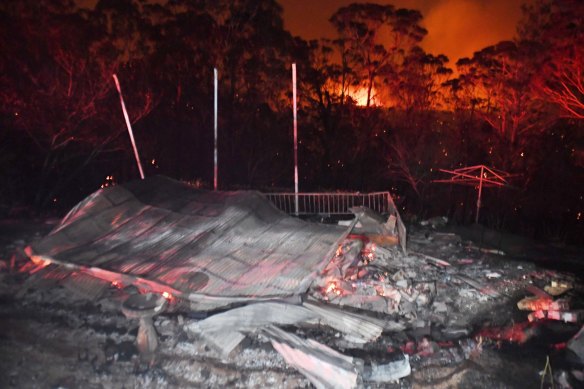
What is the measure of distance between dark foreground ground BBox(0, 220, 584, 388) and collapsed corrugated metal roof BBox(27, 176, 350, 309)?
702mm

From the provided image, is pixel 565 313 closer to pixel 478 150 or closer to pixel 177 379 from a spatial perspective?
pixel 177 379

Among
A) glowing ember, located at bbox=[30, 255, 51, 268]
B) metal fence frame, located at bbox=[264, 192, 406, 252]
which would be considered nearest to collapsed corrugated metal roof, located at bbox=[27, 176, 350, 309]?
glowing ember, located at bbox=[30, 255, 51, 268]

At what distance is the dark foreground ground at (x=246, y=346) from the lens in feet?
17.5

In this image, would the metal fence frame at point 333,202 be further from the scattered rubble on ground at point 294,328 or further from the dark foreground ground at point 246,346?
the dark foreground ground at point 246,346

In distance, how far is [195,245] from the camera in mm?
6949

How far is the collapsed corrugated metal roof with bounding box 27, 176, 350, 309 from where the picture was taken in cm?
607

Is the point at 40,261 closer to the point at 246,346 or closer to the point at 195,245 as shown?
the point at 195,245

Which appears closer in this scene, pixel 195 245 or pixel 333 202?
pixel 195 245

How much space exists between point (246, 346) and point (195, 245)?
180 centimetres

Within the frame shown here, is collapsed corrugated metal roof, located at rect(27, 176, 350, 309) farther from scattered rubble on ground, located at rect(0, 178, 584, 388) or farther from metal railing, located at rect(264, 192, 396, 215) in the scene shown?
metal railing, located at rect(264, 192, 396, 215)

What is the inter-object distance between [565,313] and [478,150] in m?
15.8

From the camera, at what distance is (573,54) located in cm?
1664

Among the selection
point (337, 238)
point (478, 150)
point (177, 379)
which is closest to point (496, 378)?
point (337, 238)

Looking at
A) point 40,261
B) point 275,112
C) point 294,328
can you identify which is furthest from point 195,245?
point 275,112
